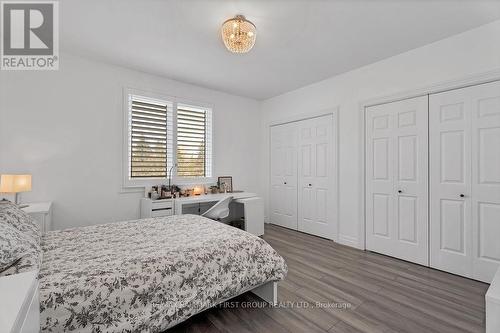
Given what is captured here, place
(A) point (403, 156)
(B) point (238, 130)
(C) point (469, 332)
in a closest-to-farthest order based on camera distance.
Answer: (C) point (469, 332)
(A) point (403, 156)
(B) point (238, 130)

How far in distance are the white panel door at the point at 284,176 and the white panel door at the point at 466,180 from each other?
218 centimetres

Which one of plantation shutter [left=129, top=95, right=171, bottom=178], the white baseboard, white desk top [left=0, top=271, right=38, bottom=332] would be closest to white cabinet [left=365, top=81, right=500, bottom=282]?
the white baseboard

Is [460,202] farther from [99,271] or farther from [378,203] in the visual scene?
[99,271]

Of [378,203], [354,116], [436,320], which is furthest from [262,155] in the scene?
[436,320]

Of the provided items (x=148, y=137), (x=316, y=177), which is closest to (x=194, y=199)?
(x=148, y=137)

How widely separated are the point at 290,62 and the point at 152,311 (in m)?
3.22

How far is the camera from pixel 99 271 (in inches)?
56.1

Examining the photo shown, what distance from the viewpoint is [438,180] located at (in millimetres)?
2787

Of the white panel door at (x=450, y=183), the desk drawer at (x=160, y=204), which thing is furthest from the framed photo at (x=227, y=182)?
the white panel door at (x=450, y=183)

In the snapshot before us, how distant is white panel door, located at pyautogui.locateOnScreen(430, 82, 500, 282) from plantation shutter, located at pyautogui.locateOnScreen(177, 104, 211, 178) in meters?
3.40

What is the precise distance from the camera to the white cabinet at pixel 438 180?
8.06 feet

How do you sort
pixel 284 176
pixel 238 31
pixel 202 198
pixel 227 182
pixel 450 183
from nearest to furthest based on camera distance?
pixel 238 31, pixel 450 183, pixel 202 198, pixel 227 182, pixel 284 176

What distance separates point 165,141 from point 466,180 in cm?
403

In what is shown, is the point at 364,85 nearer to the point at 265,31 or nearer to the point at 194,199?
the point at 265,31
